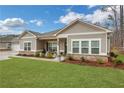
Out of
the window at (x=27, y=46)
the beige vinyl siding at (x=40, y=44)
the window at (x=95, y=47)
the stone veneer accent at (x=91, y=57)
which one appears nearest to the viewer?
the stone veneer accent at (x=91, y=57)

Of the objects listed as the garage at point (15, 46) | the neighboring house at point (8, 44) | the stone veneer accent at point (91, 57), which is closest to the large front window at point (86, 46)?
the stone veneer accent at point (91, 57)

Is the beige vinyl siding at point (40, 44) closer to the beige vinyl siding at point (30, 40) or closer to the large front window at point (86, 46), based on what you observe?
the beige vinyl siding at point (30, 40)

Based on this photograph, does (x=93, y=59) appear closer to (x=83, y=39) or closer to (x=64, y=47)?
(x=83, y=39)

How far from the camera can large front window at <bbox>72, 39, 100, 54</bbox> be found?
1317 cm

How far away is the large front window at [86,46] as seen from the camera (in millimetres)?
13172

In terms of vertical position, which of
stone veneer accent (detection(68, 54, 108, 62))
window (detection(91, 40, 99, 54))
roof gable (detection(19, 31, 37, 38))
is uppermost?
roof gable (detection(19, 31, 37, 38))

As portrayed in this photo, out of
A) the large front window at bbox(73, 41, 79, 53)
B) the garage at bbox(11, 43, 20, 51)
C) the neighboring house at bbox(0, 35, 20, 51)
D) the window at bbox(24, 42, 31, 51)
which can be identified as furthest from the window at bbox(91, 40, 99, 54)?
the neighboring house at bbox(0, 35, 20, 51)

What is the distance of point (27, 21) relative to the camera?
2545cm

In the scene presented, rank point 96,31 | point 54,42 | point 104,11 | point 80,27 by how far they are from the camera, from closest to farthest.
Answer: point 96,31
point 80,27
point 54,42
point 104,11

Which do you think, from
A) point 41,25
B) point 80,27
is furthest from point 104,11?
point 80,27

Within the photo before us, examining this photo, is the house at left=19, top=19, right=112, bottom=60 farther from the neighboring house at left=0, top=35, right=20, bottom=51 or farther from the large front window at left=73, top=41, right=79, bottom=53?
the neighboring house at left=0, top=35, right=20, bottom=51

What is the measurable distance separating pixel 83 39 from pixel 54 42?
19.5 ft

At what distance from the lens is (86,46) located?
13.7 meters
